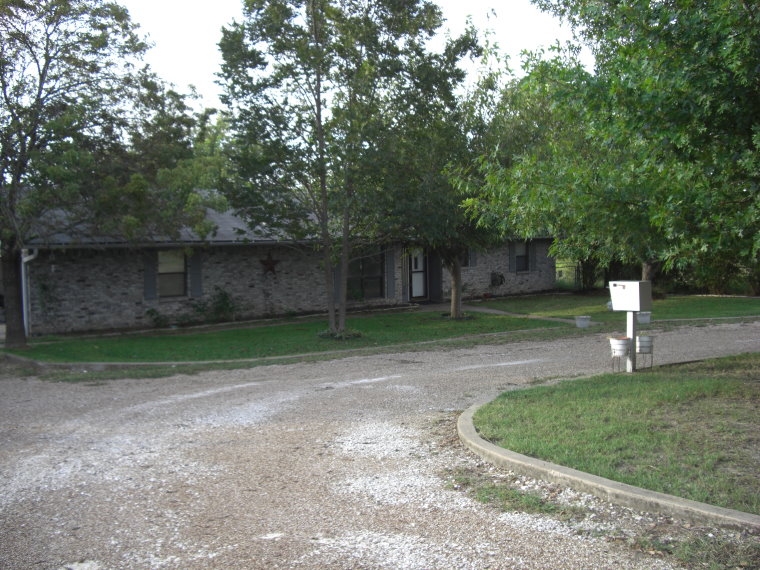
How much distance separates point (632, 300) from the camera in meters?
10.6

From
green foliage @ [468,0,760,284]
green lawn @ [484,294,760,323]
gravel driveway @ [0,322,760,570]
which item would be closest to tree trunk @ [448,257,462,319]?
green lawn @ [484,294,760,323]

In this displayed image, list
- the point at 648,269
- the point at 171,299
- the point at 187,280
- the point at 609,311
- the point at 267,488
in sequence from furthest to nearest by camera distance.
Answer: the point at 648,269 < the point at 609,311 < the point at 187,280 < the point at 171,299 < the point at 267,488

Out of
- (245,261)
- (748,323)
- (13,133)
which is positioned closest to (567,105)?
(13,133)

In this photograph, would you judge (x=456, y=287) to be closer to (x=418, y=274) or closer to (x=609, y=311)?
(x=609, y=311)

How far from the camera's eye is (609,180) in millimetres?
7469

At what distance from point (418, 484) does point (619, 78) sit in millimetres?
4296

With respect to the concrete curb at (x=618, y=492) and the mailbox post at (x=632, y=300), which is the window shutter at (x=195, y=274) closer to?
the mailbox post at (x=632, y=300)

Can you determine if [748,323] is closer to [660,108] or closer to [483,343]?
[483,343]

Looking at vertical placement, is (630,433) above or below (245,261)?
below

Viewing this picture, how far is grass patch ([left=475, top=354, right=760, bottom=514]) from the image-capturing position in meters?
5.60

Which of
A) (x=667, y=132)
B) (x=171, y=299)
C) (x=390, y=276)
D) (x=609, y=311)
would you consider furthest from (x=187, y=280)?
(x=667, y=132)

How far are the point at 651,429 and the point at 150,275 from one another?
15455 millimetres

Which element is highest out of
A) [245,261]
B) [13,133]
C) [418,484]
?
[13,133]

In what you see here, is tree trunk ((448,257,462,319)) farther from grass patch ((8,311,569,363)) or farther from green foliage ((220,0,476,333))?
green foliage ((220,0,476,333))
